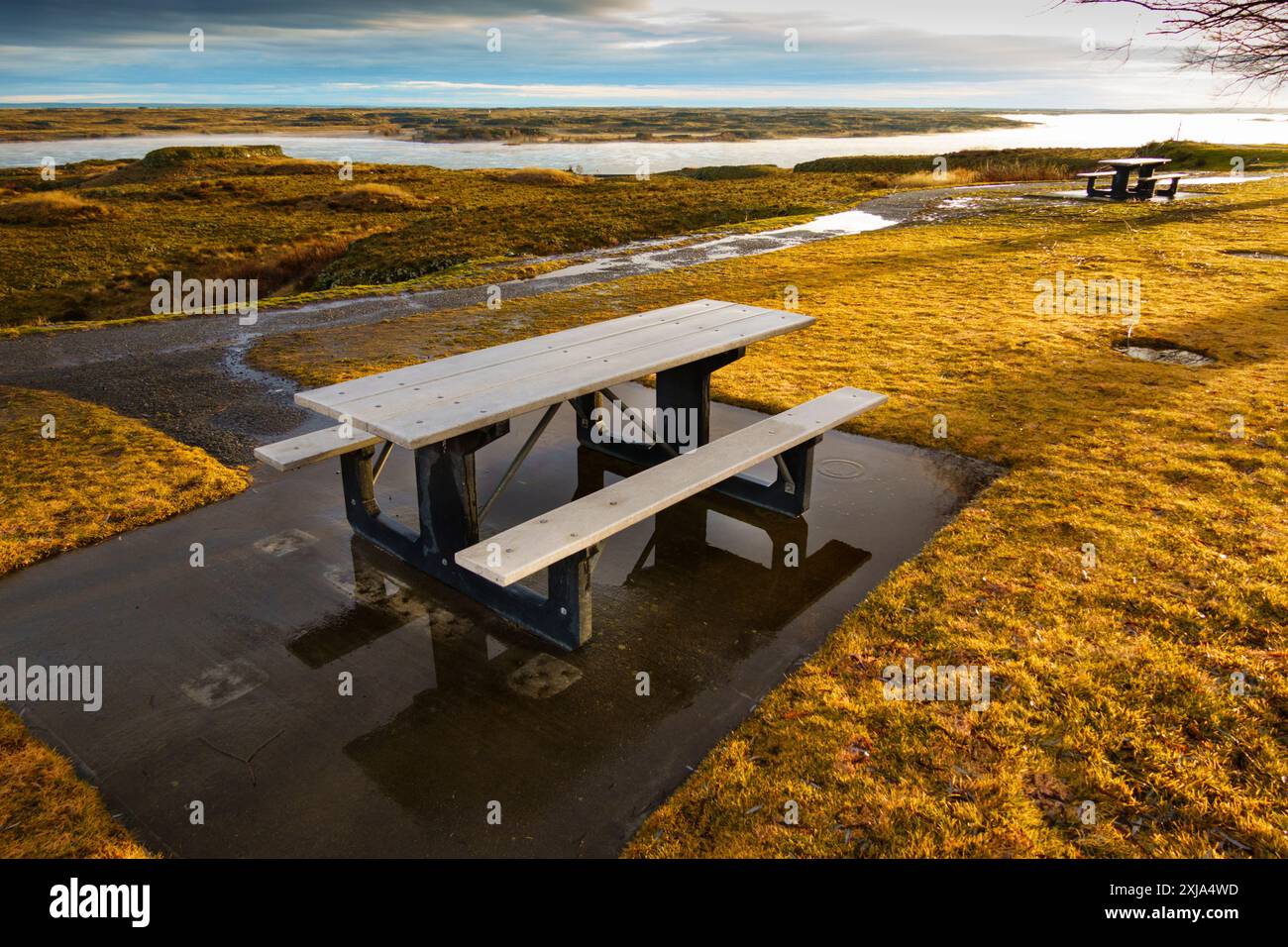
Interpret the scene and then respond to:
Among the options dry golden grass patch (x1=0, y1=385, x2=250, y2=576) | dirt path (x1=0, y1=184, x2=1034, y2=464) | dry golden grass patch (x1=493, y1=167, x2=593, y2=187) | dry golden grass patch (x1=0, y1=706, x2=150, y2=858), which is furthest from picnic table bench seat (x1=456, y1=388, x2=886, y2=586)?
dry golden grass patch (x1=493, y1=167, x2=593, y2=187)

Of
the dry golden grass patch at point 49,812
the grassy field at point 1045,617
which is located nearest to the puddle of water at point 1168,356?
the grassy field at point 1045,617

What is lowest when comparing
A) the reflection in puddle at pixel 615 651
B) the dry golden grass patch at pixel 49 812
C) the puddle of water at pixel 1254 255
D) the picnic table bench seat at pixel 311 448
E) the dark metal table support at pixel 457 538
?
the dry golden grass patch at pixel 49 812

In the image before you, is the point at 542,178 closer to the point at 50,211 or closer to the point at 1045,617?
the point at 50,211

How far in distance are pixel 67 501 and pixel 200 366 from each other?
3.90 m

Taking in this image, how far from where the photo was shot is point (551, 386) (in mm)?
4508

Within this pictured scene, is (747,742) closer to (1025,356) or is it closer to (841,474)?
(841,474)

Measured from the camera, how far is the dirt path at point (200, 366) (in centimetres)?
722

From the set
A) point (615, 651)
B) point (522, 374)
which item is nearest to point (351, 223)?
point (522, 374)

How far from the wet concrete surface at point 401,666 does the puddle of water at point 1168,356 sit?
4820 millimetres

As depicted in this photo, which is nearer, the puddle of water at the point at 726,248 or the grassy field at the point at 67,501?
the grassy field at the point at 67,501

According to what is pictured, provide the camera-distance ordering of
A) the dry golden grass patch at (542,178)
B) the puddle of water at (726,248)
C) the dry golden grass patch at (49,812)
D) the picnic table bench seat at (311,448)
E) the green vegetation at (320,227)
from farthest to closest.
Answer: the dry golden grass patch at (542,178) < the green vegetation at (320,227) < the puddle of water at (726,248) < the picnic table bench seat at (311,448) < the dry golden grass patch at (49,812)

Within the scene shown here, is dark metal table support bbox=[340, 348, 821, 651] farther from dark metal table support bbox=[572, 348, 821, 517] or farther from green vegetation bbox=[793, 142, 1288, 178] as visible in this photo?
green vegetation bbox=[793, 142, 1288, 178]

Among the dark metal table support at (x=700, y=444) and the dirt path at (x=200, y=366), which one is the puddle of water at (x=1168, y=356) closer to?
the dark metal table support at (x=700, y=444)
